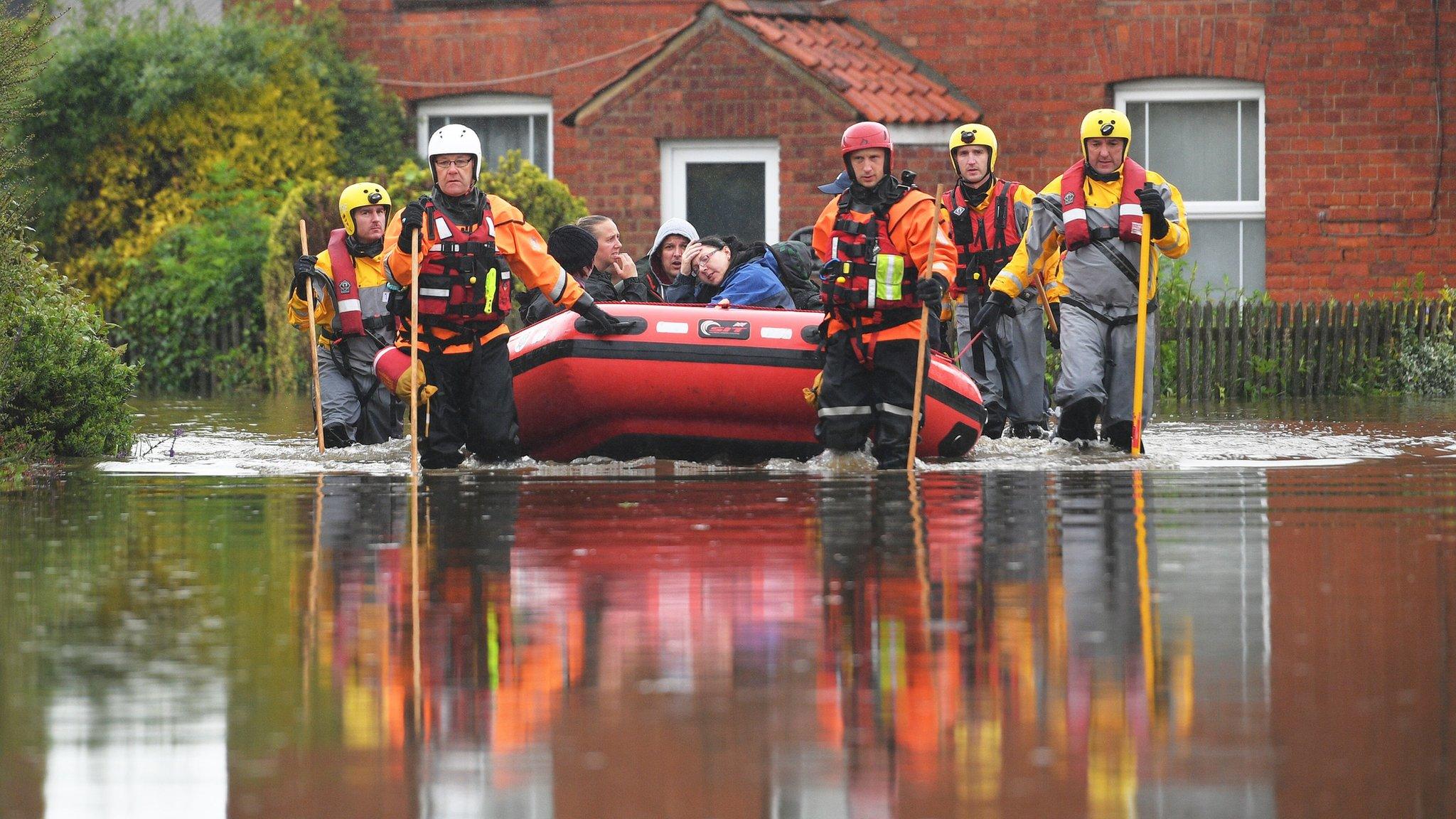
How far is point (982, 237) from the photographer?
14344 millimetres

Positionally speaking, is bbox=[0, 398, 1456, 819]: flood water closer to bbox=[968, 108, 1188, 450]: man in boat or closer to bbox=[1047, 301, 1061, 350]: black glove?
bbox=[968, 108, 1188, 450]: man in boat

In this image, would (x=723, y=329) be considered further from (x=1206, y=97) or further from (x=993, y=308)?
(x=1206, y=97)

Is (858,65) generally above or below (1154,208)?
above

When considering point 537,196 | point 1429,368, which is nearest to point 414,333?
point 537,196

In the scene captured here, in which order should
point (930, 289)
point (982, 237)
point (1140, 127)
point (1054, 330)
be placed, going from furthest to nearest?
point (1140, 127), point (1054, 330), point (982, 237), point (930, 289)

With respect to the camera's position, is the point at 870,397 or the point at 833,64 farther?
the point at 833,64

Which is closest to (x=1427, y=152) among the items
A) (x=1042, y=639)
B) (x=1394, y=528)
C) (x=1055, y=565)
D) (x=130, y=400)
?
(x=130, y=400)

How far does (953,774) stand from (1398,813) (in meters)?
0.90

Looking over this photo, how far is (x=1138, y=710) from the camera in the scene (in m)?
5.39

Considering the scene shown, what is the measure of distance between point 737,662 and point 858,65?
1649 centimetres

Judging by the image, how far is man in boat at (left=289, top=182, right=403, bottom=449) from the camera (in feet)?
45.3

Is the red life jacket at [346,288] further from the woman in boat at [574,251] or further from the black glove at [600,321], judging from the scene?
the black glove at [600,321]

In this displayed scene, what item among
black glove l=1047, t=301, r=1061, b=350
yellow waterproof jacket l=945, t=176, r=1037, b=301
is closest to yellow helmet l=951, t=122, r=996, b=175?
yellow waterproof jacket l=945, t=176, r=1037, b=301

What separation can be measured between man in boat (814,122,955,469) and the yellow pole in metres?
1.18
